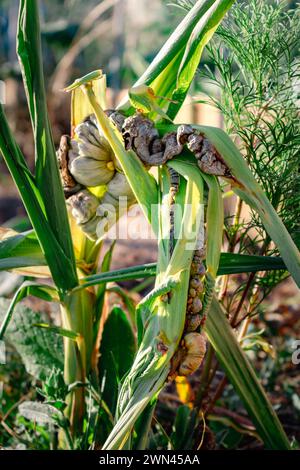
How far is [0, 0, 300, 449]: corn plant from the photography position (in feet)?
2.14

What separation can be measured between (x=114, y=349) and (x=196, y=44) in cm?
45

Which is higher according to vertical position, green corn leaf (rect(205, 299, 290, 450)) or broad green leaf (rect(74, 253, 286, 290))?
broad green leaf (rect(74, 253, 286, 290))

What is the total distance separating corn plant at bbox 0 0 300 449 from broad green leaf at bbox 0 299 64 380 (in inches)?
2.6

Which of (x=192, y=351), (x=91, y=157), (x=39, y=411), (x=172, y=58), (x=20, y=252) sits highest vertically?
(x=172, y=58)

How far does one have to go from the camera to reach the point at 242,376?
2.56 ft

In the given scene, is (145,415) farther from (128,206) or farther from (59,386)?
(128,206)

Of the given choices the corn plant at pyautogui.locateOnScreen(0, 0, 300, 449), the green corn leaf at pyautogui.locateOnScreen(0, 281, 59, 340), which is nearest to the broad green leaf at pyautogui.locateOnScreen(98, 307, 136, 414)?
the corn plant at pyautogui.locateOnScreen(0, 0, 300, 449)

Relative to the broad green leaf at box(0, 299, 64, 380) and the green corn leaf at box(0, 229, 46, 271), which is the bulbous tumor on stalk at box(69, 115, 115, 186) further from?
the broad green leaf at box(0, 299, 64, 380)

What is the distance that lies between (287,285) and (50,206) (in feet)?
4.14

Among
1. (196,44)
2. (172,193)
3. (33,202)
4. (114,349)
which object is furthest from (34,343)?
(196,44)

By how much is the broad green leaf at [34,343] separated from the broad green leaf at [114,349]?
0.21ft

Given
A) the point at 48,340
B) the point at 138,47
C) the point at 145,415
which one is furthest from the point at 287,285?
the point at 138,47

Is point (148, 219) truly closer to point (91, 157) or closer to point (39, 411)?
point (91, 157)

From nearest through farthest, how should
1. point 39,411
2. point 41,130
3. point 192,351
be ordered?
point 192,351
point 41,130
point 39,411
